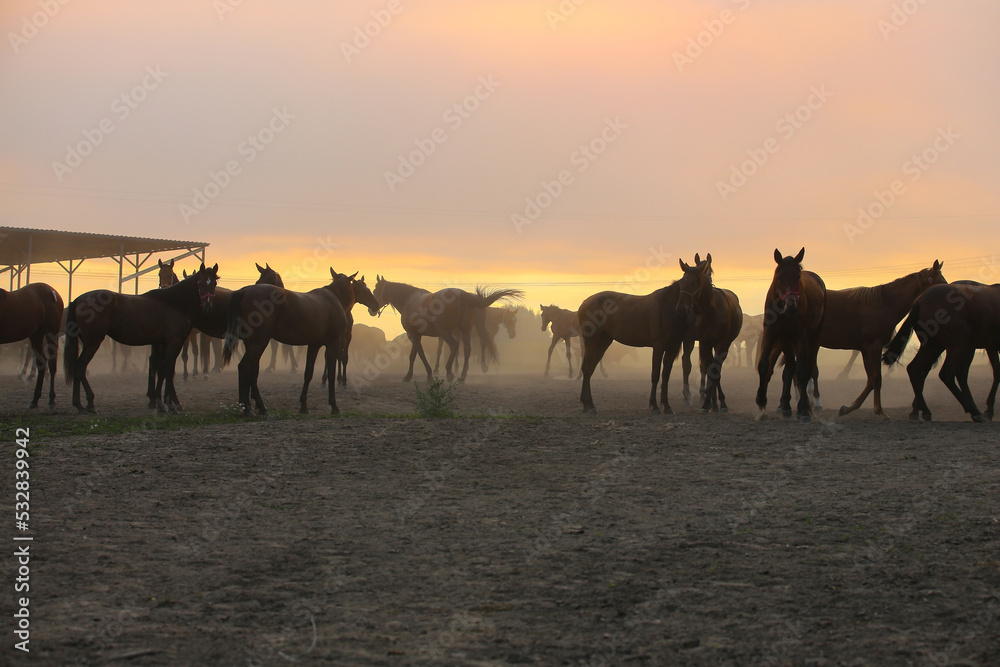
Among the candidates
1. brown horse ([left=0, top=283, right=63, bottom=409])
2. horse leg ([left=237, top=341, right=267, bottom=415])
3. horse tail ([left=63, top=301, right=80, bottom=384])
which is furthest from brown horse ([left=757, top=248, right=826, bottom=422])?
brown horse ([left=0, top=283, right=63, bottom=409])

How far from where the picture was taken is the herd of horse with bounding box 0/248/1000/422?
12586 mm

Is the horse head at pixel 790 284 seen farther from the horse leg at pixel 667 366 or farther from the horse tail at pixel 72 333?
the horse tail at pixel 72 333

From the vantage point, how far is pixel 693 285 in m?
13.8

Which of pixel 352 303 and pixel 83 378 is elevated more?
pixel 352 303

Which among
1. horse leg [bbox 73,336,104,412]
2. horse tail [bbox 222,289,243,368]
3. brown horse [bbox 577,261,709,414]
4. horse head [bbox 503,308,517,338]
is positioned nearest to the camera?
horse tail [bbox 222,289,243,368]

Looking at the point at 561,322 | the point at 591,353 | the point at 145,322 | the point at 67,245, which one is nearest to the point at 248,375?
the point at 145,322

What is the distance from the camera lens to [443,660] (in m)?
3.74

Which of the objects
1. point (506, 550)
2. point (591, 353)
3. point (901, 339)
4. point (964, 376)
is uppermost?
point (901, 339)

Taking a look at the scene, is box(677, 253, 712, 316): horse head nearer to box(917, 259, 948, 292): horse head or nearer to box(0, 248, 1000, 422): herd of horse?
box(0, 248, 1000, 422): herd of horse

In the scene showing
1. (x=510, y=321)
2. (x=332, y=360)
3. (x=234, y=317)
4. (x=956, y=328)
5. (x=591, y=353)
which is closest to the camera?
(x=956, y=328)

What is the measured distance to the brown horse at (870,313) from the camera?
1436cm

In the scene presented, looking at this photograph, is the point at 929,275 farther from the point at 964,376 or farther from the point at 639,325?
the point at 639,325

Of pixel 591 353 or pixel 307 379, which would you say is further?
pixel 591 353

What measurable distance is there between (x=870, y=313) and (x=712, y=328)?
2.74m
